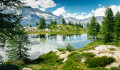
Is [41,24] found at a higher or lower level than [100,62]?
higher

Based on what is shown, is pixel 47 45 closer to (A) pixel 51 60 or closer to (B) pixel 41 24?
(A) pixel 51 60

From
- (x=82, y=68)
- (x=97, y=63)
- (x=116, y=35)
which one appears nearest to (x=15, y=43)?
(x=82, y=68)

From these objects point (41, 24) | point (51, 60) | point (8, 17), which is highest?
point (41, 24)

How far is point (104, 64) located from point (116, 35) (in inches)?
1089

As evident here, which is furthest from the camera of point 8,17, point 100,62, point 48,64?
point 48,64

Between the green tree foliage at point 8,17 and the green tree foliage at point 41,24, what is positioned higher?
the green tree foliage at point 41,24

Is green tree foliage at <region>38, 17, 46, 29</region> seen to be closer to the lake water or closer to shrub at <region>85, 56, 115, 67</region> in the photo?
the lake water

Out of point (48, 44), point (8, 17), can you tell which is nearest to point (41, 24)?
point (48, 44)

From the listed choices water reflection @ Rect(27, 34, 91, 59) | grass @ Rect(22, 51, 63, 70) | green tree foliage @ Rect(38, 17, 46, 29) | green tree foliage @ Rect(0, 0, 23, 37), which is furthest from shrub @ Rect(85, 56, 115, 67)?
green tree foliage @ Rect(38, 17, 46, 29)

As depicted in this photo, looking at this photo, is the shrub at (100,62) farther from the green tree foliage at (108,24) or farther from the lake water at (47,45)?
the green tree foliage at (108,24)

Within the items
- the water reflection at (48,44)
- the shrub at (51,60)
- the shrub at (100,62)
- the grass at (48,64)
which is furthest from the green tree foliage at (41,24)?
the shrub at (100,62)

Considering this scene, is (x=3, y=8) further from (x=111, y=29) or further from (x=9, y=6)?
(x=111, y=29)

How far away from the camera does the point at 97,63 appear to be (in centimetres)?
1162

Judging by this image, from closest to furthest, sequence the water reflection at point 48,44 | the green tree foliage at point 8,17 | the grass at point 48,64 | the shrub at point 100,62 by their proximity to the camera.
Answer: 1. the green tree foliage at point 8,17
2. the shrub at point 100,62
3. the grass at point 48,64
4. the water reflection at point 48,44
